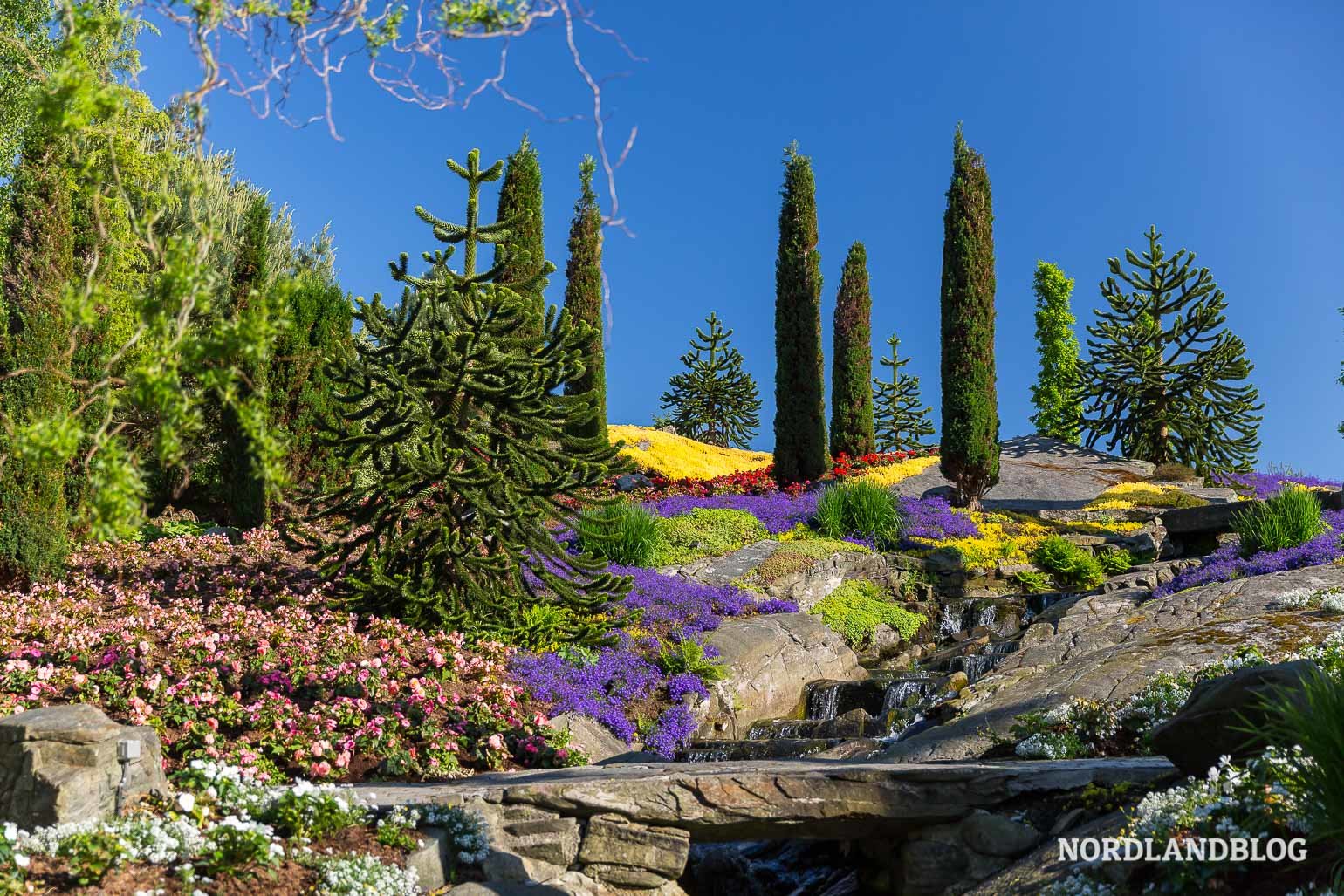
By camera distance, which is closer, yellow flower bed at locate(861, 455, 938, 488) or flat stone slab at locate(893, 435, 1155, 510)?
flat stone slab at locate(893, 435, 1155, 510)

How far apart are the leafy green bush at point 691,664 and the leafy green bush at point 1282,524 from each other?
25.3ft

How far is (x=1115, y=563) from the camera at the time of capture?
649 inches

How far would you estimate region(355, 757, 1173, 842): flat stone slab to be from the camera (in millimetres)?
6102

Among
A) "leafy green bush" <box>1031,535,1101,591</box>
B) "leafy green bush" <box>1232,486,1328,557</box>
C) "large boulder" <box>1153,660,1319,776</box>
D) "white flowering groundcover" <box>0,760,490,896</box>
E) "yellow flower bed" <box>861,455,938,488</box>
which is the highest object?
"yellow flower bed" <box>861,455,938,488</box>

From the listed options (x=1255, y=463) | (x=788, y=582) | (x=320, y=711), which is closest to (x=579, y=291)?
(x=788, y=582)

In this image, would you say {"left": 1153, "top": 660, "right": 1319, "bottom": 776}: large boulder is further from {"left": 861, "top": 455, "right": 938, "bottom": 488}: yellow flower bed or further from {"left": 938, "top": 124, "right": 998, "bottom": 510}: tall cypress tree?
{"left": 861, "top": 455, "right": 938, "bottom": 488}: yellow flower bed

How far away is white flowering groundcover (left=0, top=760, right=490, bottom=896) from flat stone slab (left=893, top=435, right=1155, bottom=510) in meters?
17.6

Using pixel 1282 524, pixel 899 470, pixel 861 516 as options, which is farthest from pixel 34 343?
pixel 899 470

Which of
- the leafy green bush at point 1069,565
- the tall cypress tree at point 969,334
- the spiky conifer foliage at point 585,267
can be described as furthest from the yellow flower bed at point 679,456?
the leafy green bush at point 1069,565

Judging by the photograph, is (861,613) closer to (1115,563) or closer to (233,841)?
(1115,563)

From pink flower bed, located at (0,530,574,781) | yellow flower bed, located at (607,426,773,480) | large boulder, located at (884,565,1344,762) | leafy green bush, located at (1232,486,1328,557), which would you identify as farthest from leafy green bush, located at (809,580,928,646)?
yellow flower bed, located at (607,426,773,480)

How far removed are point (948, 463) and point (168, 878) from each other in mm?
19067

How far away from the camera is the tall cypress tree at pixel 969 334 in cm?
2164

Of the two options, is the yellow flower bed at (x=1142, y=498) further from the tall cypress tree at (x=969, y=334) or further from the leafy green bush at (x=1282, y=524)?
the leafy green bush at (x=1282, y=524)
